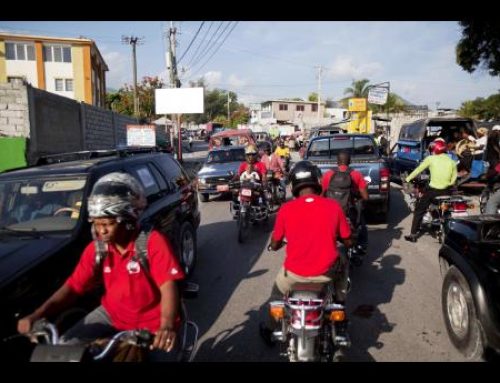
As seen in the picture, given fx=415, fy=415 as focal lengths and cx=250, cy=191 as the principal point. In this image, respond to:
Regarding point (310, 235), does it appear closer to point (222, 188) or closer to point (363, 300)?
point (363, 300)

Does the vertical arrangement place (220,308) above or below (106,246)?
below

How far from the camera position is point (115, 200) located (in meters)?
2.52

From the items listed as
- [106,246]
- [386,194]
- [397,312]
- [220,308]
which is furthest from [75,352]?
[386,194]

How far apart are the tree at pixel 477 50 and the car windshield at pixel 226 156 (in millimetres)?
11802

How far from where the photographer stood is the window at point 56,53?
143 ft

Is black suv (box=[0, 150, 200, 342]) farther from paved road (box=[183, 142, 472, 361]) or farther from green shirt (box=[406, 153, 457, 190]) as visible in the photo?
green shirt (box=[406, 153, 457, 190])

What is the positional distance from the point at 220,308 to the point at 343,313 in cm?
218

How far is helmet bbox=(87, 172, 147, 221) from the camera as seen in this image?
251 centimetres

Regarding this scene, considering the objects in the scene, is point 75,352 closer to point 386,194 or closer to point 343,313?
point 343,313

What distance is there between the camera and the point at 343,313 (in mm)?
2990

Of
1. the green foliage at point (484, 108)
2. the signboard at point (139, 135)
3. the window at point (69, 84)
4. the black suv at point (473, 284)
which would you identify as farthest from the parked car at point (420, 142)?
the window at point (69, 84)

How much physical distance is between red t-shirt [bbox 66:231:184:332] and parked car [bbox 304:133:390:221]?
6631mm

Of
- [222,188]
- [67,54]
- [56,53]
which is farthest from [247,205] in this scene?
[56,53]

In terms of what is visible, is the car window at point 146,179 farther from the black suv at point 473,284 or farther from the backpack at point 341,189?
the black suv at point 473,284
